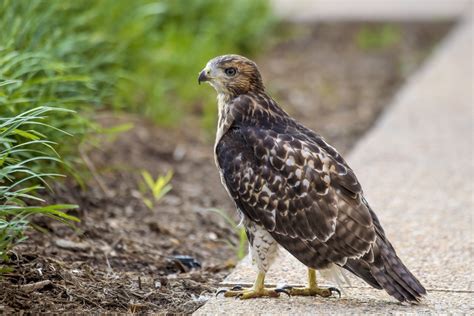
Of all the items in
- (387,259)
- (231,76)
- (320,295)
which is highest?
(231,76)

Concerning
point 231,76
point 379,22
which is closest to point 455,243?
point 231,76

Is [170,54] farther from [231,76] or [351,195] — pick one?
[351,195]

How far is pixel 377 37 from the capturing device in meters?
12.7

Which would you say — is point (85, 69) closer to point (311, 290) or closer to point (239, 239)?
point (239, 239)

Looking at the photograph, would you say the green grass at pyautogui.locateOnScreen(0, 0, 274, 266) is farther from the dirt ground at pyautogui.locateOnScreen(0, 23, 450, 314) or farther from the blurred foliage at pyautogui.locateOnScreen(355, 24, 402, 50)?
the blurred foliage at pyautogui.locateOnScreen(355, 24, 402, 50)

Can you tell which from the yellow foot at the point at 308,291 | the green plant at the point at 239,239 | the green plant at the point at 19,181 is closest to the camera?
the green plant at the point at 19,181

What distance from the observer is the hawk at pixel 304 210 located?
488cm

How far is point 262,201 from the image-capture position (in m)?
5.03

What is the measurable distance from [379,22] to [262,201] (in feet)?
29.4

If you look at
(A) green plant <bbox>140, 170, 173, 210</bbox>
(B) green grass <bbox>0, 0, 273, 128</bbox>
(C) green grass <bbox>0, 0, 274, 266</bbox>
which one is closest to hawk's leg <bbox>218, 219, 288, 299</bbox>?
(C) green grass <bbox>0, 0, 274, 266</bbox>

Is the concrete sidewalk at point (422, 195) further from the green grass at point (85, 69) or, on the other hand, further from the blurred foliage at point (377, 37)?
the green grass at point (85, 69)

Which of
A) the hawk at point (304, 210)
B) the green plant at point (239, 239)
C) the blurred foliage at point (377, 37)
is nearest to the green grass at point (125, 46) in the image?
the green plant at point (239, 239)

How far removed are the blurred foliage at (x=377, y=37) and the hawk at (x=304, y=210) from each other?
732 centimetres

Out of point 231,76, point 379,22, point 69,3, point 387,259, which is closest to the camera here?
point 387,259
